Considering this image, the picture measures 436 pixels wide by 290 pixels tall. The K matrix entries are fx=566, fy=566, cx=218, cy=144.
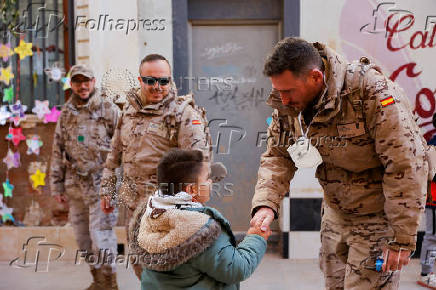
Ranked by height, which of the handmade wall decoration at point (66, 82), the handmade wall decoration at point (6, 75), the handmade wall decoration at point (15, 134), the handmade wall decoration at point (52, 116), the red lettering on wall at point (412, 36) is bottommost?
the handmade wall decoration at point (15, 134)

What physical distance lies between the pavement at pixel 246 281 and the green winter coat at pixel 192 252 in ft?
9.19

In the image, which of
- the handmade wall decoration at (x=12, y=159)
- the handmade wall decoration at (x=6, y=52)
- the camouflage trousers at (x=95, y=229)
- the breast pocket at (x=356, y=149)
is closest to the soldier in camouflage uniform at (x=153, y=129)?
the camouflage trousers at (x=95, y=229)

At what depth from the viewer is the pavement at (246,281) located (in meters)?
5.18

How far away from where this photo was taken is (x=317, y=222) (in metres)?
5.82

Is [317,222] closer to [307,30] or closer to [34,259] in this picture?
[307,30]

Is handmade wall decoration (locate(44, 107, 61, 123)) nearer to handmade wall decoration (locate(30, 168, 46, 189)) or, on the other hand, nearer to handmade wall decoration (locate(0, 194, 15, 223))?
handmade wall decoration (locate(30, 168, 46, 189))

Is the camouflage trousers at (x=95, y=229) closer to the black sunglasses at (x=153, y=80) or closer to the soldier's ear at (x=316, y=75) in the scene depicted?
the black sunglasses at (x=153, y=80)

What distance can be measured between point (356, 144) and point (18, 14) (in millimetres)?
4749

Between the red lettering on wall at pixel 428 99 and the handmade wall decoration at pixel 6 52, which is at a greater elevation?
the handmade wall decoration at pixel 6 52

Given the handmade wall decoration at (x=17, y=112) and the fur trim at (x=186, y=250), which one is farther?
the handmade wall decoration at (x=17, y=112)

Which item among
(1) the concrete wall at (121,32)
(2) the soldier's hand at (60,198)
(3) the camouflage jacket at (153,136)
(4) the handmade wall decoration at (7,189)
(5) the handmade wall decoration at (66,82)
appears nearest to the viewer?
(3) the camouflage jacket at (153,136)

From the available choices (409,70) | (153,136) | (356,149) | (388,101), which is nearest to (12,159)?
(153,136)

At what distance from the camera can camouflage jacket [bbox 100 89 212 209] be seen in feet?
13.0

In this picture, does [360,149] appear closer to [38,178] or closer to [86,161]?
[86,161]
